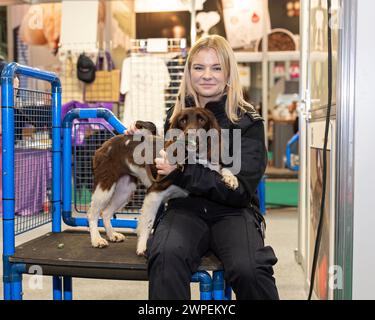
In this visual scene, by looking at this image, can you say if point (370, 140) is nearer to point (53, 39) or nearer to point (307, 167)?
point (307, 167)

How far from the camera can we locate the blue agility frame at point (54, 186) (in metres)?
1.95

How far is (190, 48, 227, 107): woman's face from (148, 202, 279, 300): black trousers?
55 centimetres

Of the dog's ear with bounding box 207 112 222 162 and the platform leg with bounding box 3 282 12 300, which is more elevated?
the dog's ear with bounding box 207 112 222 162

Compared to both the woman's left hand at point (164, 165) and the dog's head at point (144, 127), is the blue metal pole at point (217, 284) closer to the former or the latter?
the woman's left hand at point (164, 165)

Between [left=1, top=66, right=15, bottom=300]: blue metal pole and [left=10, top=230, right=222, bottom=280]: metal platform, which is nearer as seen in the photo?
[left=10, top=230, right=222, bottom=280]: metal platform

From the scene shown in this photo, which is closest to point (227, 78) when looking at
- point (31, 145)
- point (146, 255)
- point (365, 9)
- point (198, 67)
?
point (198, 67)

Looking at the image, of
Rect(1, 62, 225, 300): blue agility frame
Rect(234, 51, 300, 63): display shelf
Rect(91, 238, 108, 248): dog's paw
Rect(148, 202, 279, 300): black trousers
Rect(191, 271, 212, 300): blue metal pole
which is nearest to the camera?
Rect(148, 202, 279, 300): black trousers

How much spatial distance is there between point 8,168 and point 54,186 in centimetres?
47

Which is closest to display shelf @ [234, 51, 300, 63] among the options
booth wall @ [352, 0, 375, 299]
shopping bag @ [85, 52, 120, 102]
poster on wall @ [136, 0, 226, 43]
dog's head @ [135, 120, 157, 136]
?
poster on wall @ [136, 0, 226, 43]

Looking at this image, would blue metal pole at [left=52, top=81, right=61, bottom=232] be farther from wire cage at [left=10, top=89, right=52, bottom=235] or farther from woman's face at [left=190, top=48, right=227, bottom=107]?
woman's face at [left=190, top=48, right=227, bottom=107]

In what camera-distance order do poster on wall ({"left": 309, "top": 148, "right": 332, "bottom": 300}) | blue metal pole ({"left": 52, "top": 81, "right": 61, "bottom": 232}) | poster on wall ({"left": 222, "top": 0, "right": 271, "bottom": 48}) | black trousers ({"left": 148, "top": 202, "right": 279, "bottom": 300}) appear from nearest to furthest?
black trousers ({"left": 148, "top": 202, "right": 279, "bottom": 300}) → poster on wall ({"left": 309, "top": 148, "right": 332, "bottom": 300}) → blue metal pole ({"left": 52, "top": 81, "right": 61, "bottom": 232}) → poster on wall ({"left": 222, "top": 0, "right": 271, "bottom": 48})

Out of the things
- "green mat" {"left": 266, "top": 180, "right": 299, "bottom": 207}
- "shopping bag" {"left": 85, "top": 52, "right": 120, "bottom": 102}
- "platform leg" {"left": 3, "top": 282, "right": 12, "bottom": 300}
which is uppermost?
"shopping bag" {"left": 85, "top": 52, "right": 120, "bottom": 102}

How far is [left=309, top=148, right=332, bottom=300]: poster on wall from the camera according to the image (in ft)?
7.59

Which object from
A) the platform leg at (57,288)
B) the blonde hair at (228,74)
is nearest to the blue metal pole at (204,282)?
the blonde hair at (228,74)
